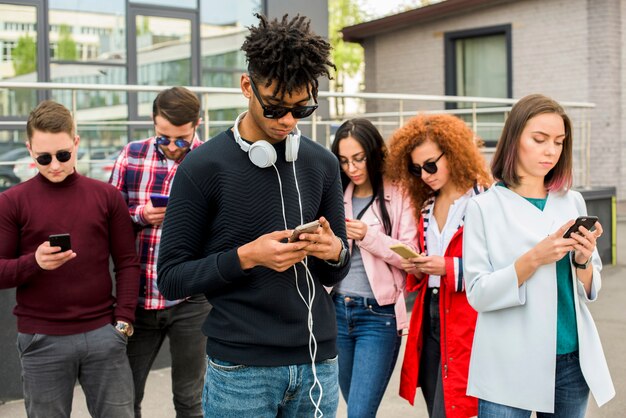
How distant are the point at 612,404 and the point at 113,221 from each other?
345 cm

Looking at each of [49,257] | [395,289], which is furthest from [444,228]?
[49,257]

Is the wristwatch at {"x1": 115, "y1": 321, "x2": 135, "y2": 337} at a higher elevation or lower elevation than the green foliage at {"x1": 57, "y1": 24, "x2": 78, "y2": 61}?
lower

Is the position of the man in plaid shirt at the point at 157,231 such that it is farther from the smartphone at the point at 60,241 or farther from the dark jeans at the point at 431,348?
the dark jeans at the point at 431,348

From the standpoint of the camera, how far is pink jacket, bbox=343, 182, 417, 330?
153 inches

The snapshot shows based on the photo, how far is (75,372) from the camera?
3.43m

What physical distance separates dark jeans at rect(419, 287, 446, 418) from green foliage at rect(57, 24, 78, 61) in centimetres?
921

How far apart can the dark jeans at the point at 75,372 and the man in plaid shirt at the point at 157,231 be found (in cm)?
31

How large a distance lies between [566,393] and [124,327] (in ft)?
5.99

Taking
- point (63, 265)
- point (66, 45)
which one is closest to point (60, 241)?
point (63, 265)

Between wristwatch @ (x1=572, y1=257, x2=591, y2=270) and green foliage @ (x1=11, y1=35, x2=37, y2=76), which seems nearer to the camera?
wristwatch @ (x1=572, y1=257, x2=591, y2=270)

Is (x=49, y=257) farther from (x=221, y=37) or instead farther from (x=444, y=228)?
(x=221, y=37)

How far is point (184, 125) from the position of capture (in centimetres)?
380

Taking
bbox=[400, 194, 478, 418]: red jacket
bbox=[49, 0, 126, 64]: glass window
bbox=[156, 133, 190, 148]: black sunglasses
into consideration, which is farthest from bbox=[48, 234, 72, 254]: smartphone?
bbox=[49, 0, 126, 64]: glass window

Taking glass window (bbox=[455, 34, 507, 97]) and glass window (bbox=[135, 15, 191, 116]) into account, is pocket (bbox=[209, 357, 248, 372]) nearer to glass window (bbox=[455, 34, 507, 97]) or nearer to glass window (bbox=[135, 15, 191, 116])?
glass window (bbox=[135, 15, 191, 116])
